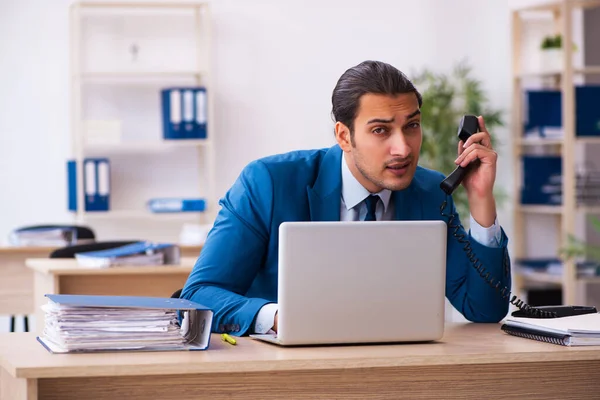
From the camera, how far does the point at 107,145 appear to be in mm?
5746

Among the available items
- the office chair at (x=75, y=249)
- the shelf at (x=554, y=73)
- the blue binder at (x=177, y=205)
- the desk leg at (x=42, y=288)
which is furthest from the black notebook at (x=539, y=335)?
the shelf at (x=554, y=73)

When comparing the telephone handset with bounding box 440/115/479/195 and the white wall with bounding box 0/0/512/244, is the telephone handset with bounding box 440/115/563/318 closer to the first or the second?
the telephone handset with bounding box 440/115/479/195

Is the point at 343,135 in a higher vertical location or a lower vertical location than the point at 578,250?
higher

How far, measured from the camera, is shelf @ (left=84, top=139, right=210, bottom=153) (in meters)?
5.72

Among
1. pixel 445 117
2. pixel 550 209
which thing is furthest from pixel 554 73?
pixel 550 209

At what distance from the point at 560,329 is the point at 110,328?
80cm

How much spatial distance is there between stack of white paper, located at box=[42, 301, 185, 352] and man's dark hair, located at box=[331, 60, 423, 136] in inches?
27.7

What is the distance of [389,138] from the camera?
6.75 ft

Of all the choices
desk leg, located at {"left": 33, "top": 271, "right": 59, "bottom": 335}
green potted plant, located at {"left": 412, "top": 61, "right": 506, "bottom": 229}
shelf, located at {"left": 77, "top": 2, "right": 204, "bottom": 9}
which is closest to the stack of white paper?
desk leg, located at {"left": 33, "top": 271, "right": 59, "bottom": 335}

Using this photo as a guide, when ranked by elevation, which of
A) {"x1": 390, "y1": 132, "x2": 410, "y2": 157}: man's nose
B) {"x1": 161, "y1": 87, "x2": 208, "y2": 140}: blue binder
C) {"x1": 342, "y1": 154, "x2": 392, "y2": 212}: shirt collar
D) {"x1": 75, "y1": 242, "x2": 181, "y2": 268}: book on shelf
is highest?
{"x1": 161, "y1": 87, "x2": 208, "y2": 140}: blue binder

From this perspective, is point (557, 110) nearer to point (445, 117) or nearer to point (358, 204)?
point (445, 117)

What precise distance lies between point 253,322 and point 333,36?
15.1 ft

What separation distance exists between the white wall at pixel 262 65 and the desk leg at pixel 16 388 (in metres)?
4.32

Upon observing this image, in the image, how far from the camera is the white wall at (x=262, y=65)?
19.3ft
